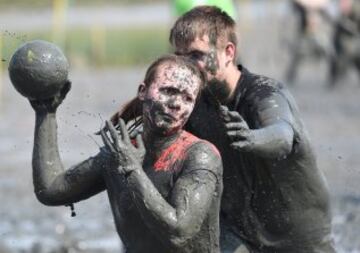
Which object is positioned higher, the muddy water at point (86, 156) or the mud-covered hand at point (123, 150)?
the mud-covered hand at point (123, 150)

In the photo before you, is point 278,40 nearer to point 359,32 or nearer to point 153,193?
point 359,32

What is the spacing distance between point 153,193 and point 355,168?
8.41 meters

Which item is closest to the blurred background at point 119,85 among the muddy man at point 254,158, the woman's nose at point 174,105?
the muddy man at point 254,158

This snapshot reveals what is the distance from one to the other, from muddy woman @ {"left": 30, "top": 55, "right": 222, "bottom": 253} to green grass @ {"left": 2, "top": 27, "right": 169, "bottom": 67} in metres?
19.1

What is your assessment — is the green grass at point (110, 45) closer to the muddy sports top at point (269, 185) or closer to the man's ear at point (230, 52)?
the muddy sports top at point (269, 185)

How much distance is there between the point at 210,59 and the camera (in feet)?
20.4

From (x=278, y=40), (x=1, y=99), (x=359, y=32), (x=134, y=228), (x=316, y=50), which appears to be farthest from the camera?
(x=278, y=40)

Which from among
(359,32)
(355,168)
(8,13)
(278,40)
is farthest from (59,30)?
(355,168)

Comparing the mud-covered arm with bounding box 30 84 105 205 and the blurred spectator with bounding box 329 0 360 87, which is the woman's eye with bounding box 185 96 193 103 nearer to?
the mud-covered arm with bounding box 30 84 105 205

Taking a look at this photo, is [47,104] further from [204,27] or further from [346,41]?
[346,41]

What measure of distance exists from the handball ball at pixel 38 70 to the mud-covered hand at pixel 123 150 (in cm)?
72

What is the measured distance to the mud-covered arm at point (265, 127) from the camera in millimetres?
5613

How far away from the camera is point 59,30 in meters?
32.4

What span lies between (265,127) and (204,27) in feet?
1.80
